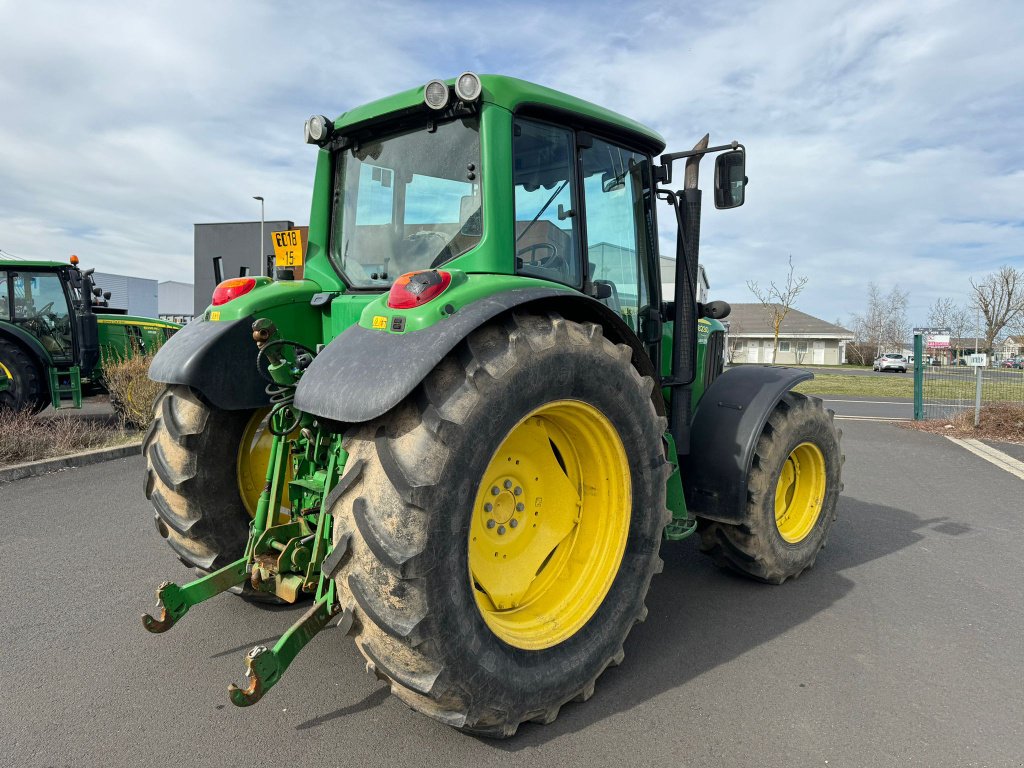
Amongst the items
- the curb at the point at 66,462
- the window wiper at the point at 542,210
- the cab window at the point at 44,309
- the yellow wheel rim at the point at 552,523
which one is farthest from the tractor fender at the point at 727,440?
the cab window at the point at 44,309

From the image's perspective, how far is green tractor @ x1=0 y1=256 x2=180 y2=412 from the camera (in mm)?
9289

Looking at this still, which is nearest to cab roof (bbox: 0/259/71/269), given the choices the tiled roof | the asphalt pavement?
the asphalt pavement

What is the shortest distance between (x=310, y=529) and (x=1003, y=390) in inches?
483

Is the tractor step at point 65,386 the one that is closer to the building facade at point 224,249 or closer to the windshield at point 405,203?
the windshield at point 405,203

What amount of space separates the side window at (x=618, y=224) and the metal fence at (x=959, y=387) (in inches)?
369

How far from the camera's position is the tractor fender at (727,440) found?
3.42m

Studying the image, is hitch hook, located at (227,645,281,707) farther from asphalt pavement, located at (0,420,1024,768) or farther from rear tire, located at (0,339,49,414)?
rear tire, located at (0,339,49,414)

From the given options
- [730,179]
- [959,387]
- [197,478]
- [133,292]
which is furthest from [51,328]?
[133,292]

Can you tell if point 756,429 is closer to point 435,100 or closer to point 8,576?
point 435,100

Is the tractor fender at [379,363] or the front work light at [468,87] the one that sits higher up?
the front work light at [468,87]

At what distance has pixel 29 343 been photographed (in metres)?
9.28

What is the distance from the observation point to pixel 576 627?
8.41 ft

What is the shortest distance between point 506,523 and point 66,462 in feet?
20.5

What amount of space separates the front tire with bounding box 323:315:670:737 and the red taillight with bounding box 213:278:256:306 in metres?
1.41
